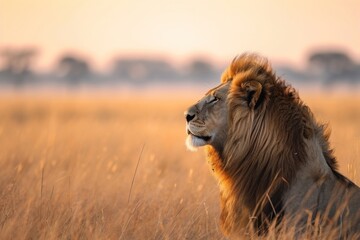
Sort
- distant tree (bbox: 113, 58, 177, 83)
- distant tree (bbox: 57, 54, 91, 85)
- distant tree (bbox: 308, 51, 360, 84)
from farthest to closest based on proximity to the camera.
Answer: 1. distant tree (bbox: 113, 58, 177, 83)
2. distant tree (bbox: 57, 54, 91, 85)
3. distant tree (bbox: 308, 51, 360, 84)

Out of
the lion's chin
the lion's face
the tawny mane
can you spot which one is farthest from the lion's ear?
the lion's chin

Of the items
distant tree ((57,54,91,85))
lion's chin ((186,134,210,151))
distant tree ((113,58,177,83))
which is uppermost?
lion's chin ((186,134,210,151))

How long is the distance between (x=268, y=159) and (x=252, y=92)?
0.41 metres

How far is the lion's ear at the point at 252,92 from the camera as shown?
3730 mm

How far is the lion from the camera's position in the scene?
3.67 m

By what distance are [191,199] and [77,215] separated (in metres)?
1.32

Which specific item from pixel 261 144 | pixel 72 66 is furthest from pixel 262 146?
pixel 72 66

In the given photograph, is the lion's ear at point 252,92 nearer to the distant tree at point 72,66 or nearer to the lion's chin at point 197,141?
the lion's chin at point 197,141

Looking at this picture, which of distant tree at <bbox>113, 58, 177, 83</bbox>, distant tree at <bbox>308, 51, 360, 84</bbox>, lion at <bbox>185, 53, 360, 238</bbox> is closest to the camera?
lion at <bbox>185, 53, 360, 238</bbox>

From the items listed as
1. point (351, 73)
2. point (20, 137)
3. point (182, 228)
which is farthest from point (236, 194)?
point (351, 73)

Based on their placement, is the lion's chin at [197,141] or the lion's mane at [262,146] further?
the lion's chin at [197,141]

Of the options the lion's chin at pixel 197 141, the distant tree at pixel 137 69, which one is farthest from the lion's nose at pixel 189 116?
the distant tree at pixel 137 69

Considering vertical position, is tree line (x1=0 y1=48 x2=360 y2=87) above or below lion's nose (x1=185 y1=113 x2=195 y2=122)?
below

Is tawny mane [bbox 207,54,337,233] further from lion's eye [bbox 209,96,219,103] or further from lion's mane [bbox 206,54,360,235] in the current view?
lion's eye [bbox 209,96,219,103]
